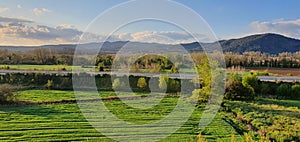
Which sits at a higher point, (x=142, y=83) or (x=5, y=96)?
(x=142, y=83)

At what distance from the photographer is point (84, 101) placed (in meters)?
14.7

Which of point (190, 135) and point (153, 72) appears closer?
point (190, 135)

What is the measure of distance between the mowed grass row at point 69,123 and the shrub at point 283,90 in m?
6.96

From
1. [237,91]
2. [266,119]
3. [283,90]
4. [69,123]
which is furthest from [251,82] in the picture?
[69,123]

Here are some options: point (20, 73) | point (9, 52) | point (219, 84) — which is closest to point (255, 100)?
point (219, 84)

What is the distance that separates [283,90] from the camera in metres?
17.7

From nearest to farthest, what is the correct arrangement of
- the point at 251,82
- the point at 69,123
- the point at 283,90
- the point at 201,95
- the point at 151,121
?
the point at 69,123
the point at 151,121
the point at 201,95
the point at 283,90
the point at 251,82

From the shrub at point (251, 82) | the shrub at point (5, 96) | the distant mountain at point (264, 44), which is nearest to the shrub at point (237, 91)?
the shrub at point (251, 82)

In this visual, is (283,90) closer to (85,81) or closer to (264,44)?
(85,81)

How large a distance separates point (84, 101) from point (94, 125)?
4680 mm

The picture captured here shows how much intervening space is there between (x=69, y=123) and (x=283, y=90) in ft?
40.3

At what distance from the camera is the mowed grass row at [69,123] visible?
8820mm

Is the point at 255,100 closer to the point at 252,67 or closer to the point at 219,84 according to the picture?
the point at 219,84

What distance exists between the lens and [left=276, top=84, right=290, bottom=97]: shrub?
17641 millimetres
